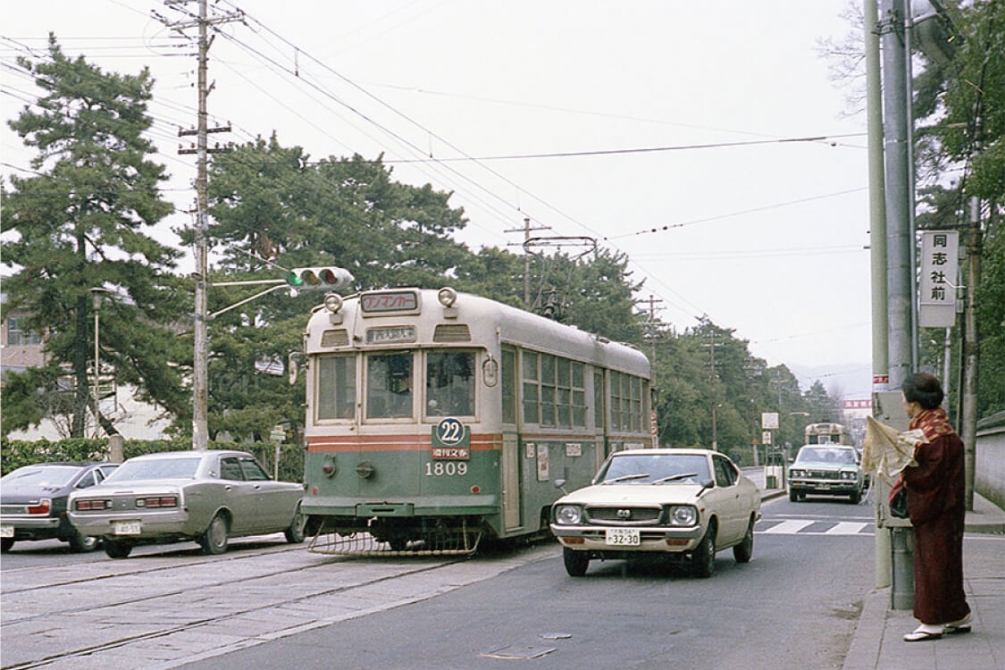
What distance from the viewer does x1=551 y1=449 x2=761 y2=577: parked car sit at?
42.9ft

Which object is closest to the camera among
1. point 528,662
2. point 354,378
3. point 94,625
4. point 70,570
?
point 528,662

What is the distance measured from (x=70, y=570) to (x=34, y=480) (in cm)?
533

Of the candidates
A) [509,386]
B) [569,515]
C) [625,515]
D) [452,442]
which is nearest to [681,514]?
[625,515]

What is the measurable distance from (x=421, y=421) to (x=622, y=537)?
412cm

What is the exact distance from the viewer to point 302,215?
57312mm

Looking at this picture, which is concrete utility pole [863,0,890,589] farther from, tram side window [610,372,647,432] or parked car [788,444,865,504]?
parked car [788,444,865,504]

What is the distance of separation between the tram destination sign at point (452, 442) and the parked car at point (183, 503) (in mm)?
2490

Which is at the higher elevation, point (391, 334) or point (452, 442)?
point (391, 334)

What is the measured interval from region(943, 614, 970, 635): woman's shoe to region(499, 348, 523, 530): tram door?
8.26 metres

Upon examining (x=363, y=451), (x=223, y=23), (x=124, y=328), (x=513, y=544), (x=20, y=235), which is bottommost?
(x=513, y=544)

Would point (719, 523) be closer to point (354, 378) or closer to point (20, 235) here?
point (354, 378)

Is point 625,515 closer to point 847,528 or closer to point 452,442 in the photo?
point 452,442

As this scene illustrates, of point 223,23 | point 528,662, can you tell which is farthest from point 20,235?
point 528,662

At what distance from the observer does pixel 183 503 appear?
1717cm
